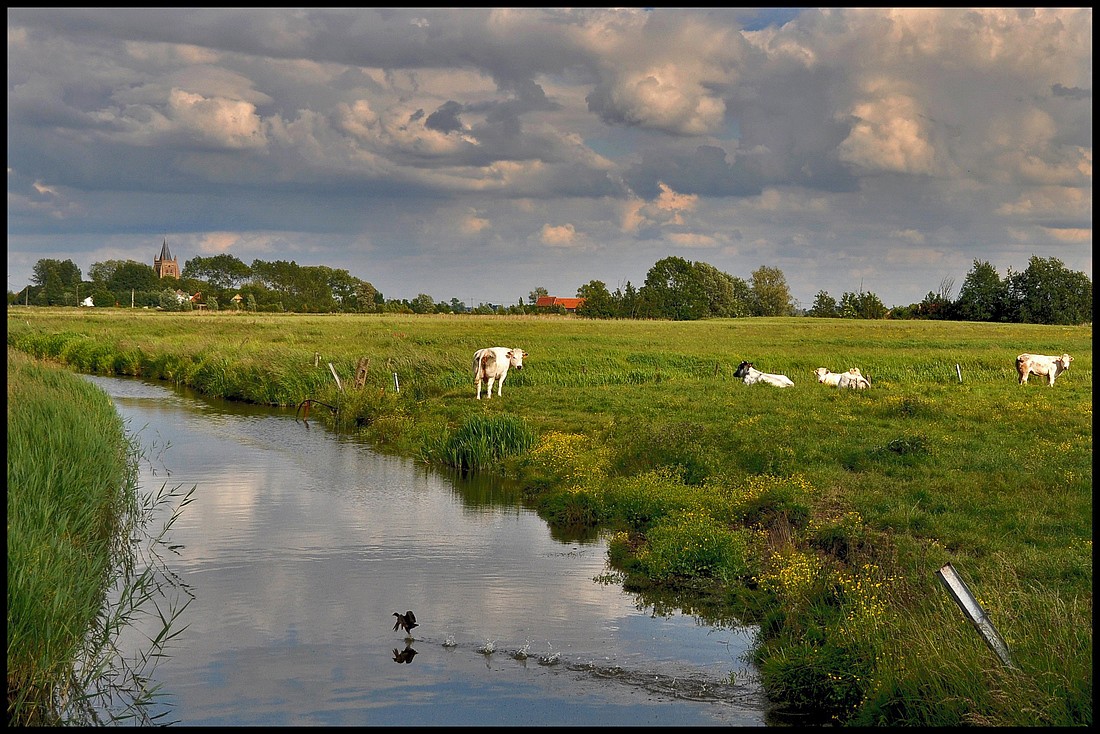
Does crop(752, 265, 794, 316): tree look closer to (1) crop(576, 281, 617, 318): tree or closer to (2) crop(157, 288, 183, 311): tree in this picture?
(1) crop(576, 281, 617, 318): tree

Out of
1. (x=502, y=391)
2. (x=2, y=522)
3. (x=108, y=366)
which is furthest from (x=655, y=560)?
(x=108, y=366)

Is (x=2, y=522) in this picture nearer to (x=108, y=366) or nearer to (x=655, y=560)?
(x=655, y=560)

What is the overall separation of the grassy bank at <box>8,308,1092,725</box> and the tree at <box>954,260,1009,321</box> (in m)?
71.9

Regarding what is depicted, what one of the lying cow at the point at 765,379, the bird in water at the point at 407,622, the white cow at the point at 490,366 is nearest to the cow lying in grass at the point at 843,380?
the lying cow at the point at 765,379

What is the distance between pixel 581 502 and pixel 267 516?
5698 mm

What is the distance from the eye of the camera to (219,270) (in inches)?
6142

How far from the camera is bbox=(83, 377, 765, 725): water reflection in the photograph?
30.7 feet

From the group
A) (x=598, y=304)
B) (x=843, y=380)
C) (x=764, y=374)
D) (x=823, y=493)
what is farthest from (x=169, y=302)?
(x=823, y=493)

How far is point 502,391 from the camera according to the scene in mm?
31125

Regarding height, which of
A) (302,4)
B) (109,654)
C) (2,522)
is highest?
(302,4)

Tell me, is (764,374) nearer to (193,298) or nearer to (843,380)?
(843,380)

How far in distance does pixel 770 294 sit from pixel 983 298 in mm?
46060

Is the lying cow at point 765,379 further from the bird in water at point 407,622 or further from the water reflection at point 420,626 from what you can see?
the bird in water at point 407,622

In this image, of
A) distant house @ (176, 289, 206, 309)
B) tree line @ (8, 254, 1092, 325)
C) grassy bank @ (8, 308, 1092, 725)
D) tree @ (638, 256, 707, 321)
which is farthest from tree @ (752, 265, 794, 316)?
grassy bank @ (8, 308, 1092, 725)
